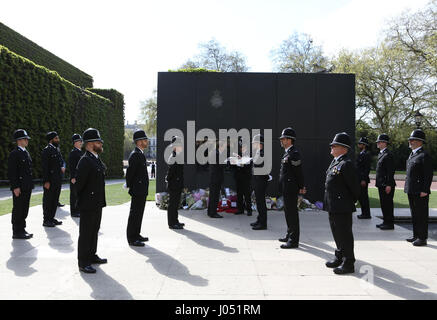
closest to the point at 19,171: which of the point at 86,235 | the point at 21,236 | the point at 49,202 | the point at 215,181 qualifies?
the point at 21,236

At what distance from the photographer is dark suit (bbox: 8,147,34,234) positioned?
20.0 feet

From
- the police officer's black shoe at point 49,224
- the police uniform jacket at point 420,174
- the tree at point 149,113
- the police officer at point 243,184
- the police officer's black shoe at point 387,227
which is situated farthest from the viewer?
the tree at point 149,113

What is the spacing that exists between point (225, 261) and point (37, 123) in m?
17.0

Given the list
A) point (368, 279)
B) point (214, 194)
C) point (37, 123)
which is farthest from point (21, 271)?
point (37, 123)

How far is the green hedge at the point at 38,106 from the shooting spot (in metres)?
16.0

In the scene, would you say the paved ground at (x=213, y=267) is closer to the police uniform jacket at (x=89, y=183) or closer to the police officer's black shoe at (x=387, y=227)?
the police officer's black shoe at (x=387, y=227)

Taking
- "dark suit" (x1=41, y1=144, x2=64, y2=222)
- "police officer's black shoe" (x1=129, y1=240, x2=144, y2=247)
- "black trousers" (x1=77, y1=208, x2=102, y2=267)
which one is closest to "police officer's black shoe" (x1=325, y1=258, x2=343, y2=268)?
"police officer's black shoe" (x1=129, y1=240, x2=144, y2=247)

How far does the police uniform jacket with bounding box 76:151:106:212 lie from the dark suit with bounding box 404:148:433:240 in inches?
213

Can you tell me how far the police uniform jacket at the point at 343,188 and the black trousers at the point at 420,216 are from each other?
8.14 feet

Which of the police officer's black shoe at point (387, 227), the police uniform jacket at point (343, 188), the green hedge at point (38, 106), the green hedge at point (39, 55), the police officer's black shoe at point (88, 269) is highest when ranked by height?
the green hedge at point (39, 55)

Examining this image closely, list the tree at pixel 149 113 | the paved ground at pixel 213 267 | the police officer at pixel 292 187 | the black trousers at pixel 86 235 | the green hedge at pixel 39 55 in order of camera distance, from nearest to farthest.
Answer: the paved ground at pixel 213 267 < the black trousers at pixel 86 235 < the police officer at pixel 292 187 < the green hedge at pixel 39 55 < the tree at pixel 149 113

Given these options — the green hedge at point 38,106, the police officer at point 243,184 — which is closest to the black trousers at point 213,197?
the police officer at point 243,184

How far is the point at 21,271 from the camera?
4.30 meters

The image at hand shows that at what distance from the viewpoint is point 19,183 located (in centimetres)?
613
